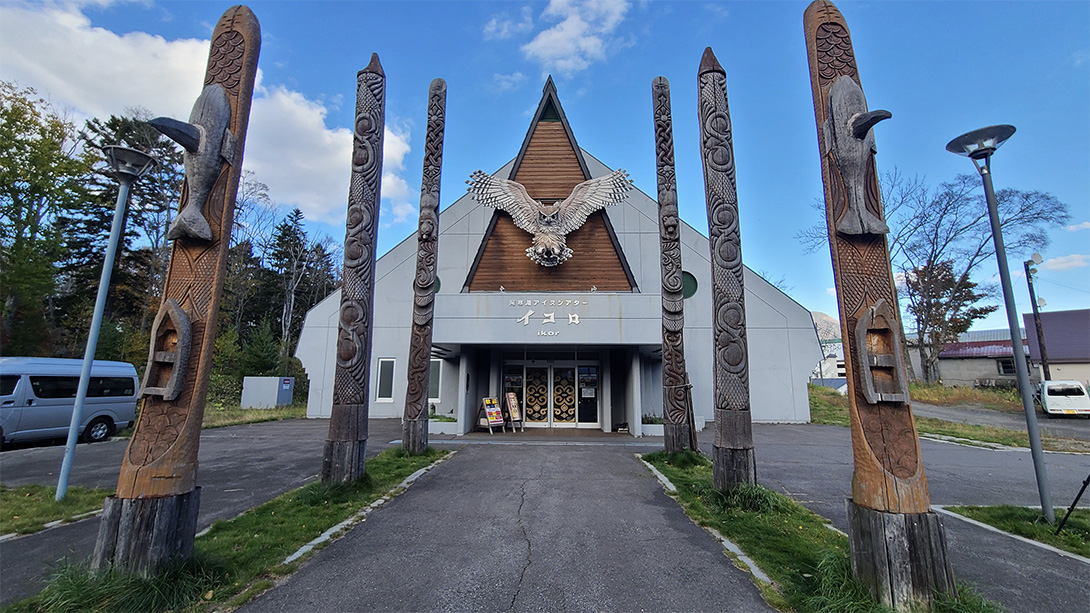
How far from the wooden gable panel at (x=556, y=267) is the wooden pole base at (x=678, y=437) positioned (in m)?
6.80

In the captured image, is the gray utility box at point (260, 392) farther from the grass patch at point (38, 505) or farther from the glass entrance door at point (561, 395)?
the grass patch at point (38, 505)

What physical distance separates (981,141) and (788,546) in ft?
18.1

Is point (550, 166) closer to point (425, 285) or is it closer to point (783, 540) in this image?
point (425, 285)

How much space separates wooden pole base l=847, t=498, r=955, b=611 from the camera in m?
3.12

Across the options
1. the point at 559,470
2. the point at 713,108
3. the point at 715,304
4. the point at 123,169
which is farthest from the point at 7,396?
the point at 713,108

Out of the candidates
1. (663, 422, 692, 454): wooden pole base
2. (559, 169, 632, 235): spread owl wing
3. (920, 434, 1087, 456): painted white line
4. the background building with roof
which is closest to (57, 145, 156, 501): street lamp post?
(663, 422, 692, 454): wooden pole base

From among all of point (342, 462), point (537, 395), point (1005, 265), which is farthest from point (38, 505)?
point (1005, 265)

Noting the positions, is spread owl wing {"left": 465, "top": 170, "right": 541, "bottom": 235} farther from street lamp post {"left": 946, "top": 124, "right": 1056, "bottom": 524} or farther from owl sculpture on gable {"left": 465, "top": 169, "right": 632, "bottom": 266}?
street lamp post {"left": 946, "top": 124, "right": 1056, "bottom": 524}

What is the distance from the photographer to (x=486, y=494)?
6.79 meters

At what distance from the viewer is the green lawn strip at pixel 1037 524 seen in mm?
5012

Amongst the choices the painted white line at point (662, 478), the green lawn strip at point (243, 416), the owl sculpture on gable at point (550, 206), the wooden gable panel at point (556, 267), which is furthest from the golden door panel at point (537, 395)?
the green lawn strip at point (243, 416)

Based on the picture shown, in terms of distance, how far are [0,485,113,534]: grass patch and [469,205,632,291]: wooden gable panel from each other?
34.5ft

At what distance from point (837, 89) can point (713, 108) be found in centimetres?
354

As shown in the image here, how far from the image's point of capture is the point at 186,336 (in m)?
3.77
